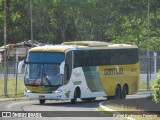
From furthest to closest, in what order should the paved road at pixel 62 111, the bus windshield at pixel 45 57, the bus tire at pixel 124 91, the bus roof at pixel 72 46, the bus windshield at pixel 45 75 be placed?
the bus tire at pixel 124 91, the bus roof at pixel 72 46, the bus windshield at pixel 45 57, the bus windshield at pixel 45 75, the paved road at pixel 62 111

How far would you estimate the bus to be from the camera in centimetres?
3316

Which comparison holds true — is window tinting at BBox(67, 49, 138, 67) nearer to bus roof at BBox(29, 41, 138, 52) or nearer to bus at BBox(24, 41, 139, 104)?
bus at BBox(24, 41, 139, 104)

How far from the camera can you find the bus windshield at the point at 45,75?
109ft

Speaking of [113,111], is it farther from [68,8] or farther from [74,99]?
[68,8]

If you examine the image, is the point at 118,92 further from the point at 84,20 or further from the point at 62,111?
the point at 84,20

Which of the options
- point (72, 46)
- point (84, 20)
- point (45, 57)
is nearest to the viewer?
point (45, 57)

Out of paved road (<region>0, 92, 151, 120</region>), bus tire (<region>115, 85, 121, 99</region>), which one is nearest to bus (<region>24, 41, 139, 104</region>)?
bus tire (<region>115, 85, 121, 99</region>)

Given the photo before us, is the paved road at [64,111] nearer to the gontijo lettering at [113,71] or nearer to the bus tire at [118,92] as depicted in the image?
the gontijo lettering at [113,71]

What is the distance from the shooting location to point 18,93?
1715 inches

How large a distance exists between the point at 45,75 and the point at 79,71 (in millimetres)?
2256

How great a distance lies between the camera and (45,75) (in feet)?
109

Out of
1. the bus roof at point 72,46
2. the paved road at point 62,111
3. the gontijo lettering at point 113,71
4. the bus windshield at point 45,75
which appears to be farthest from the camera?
the gontijo lettering at point 113,71

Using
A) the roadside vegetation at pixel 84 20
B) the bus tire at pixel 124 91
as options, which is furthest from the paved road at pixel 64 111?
the roadside vegetation at pixel 84 20

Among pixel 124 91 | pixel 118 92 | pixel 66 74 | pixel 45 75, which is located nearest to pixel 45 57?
pixel 45 75
